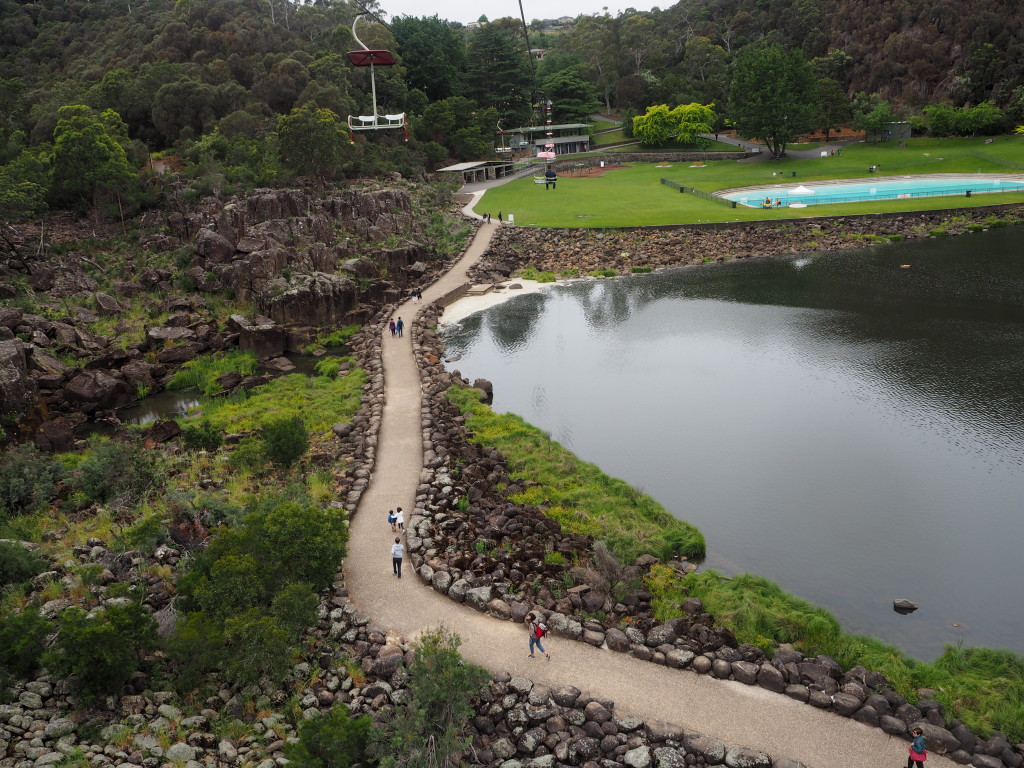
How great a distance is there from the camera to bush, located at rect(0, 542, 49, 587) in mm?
20969

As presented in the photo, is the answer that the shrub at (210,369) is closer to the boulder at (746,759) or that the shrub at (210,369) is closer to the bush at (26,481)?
the bush at (26,481)

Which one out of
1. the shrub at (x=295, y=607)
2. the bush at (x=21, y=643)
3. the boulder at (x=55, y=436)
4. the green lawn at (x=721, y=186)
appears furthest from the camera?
the green lawn at (x=721, y=186)

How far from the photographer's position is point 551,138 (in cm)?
12319

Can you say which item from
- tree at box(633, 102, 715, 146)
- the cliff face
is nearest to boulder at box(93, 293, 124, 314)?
the cliff face

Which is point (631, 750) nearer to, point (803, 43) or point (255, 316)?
point (255, 316)

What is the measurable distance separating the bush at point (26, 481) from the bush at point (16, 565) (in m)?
5.05


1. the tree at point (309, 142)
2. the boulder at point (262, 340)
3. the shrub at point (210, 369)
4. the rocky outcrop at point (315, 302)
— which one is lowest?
the shrub at point (210, 369)

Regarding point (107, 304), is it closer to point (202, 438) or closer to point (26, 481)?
point (202, 438)

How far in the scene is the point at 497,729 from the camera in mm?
17031

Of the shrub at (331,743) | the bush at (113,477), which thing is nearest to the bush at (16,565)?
the bush at (113,477)

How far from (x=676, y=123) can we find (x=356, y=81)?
4934cm

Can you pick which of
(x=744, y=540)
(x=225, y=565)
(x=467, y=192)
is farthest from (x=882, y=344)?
(x=467, y=192)

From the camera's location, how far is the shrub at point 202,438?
1266 inches

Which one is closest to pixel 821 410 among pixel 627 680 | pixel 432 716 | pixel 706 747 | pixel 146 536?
pixel 627 680
